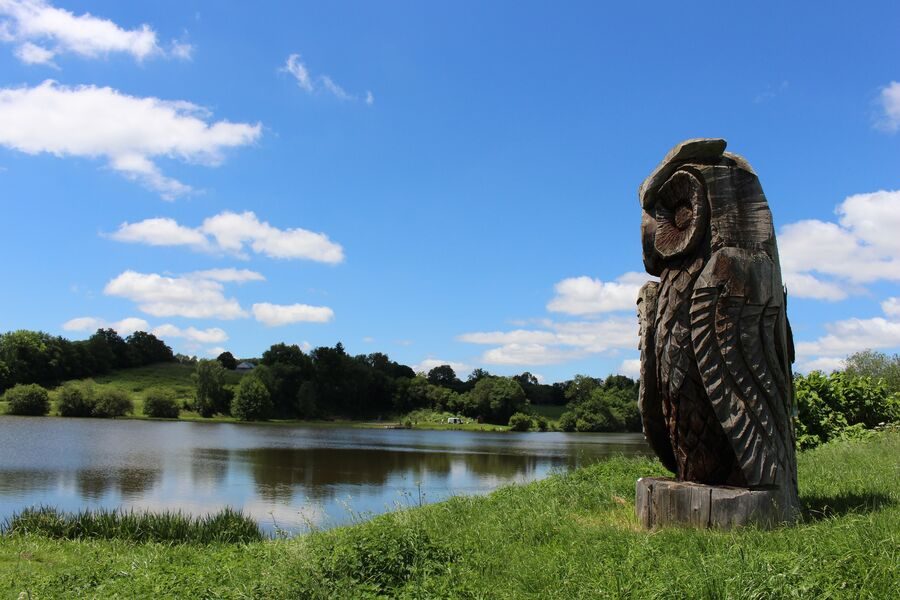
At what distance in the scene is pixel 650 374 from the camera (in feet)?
22.5

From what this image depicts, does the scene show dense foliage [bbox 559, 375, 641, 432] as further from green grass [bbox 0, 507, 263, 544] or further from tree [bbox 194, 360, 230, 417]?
green grass [bbox 0, 507, 263, 544]

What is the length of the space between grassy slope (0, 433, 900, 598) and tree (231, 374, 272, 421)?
70.4m

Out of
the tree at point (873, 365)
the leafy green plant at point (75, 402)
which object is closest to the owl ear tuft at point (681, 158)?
the tree at point (873, 365)

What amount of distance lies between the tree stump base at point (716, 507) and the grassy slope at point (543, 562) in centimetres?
27

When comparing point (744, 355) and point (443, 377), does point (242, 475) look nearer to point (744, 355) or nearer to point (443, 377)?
point (744, 355)

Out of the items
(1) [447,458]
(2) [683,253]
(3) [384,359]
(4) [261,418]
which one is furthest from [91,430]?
(3) [384,359]

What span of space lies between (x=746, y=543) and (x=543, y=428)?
3161 inches

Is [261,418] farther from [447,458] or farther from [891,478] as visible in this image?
[891,478]

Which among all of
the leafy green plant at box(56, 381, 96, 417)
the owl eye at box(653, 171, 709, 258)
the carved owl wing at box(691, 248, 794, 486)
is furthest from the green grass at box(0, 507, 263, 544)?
the leafy green plant at box(56, 381, 96, 417)

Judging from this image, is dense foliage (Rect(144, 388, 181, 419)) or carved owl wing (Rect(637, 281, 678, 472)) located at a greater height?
carved owl wing (Rect(637, 281, 678, 472))

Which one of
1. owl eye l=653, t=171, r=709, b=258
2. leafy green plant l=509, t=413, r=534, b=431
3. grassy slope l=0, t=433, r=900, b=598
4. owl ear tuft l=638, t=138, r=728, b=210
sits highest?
owl ear tuft l=638, t=138, r=728, b=210

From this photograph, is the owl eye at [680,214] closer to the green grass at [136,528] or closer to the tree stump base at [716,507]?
the tree stump base at [716,507]

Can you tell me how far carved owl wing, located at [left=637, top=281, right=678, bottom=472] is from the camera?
684 centimetres

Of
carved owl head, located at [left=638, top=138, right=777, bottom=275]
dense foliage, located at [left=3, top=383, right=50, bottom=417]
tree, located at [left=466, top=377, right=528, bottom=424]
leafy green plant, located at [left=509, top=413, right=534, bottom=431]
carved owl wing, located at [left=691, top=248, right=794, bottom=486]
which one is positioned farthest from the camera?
tree, located at [left=466, top=377, right=528, bottom=424]
